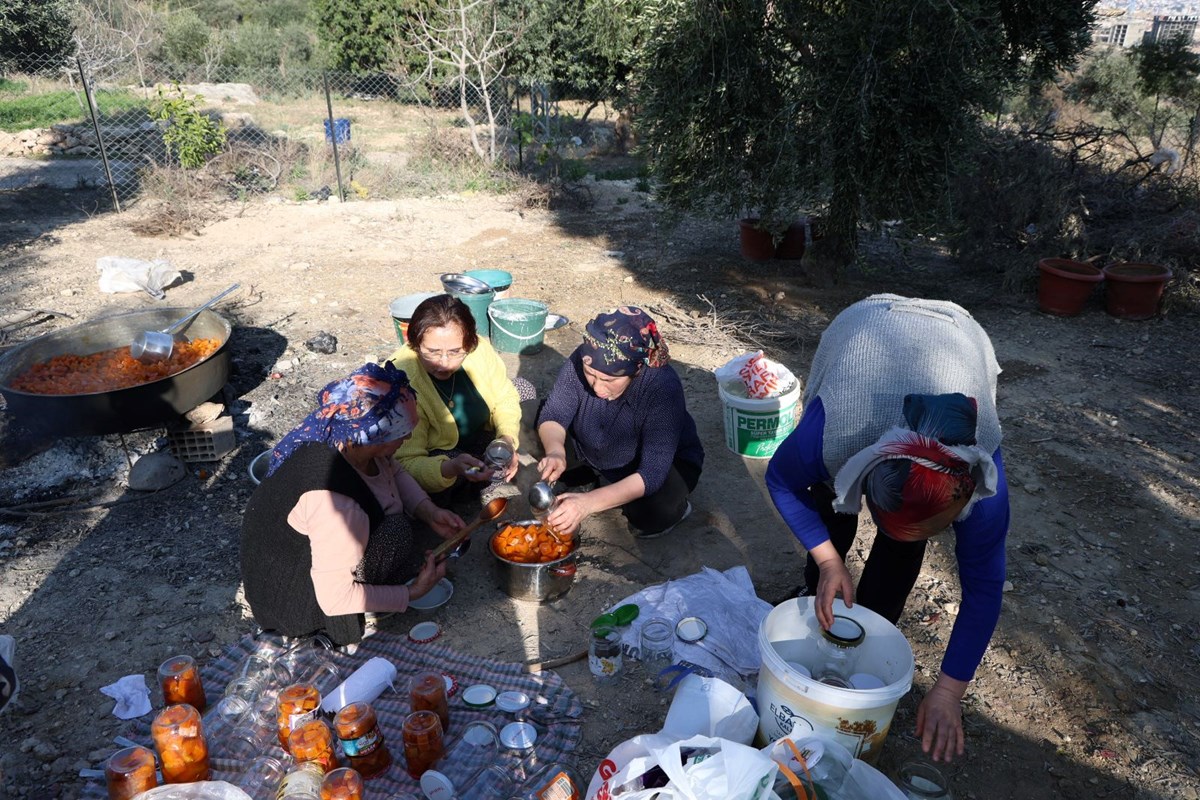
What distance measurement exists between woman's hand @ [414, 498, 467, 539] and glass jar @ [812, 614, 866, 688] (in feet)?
5.36

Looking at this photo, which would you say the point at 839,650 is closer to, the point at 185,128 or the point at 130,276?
the point at 130,276

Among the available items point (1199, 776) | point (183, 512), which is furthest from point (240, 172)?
point (1199, 776)

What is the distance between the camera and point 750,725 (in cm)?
230

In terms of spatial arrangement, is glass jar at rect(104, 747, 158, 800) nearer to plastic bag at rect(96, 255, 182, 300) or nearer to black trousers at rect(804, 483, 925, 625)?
black trousers at rect(804, 483, 925, 625)

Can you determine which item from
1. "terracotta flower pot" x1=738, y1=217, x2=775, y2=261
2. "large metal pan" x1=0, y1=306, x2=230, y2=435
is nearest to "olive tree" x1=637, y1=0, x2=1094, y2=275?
"terracotta flower pot" x1=738, y1=217, x2=775, y2=261

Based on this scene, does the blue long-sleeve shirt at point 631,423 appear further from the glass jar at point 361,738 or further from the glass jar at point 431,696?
the glass jar at point 361,738

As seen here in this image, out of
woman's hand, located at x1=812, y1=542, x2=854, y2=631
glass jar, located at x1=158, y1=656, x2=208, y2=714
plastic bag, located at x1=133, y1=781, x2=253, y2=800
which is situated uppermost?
woman's hand, located at x1=812, y1=542, x2=854, y2=631

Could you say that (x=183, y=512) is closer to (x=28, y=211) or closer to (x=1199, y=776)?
(x=1199, y=776)

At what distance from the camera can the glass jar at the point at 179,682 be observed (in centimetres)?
262

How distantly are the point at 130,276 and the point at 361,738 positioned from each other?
6102 mm

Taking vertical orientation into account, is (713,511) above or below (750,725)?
below

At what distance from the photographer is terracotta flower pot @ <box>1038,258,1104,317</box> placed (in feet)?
22.1

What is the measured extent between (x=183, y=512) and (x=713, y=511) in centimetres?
282

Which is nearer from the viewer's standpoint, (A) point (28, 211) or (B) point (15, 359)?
(B) point (15, 359)
